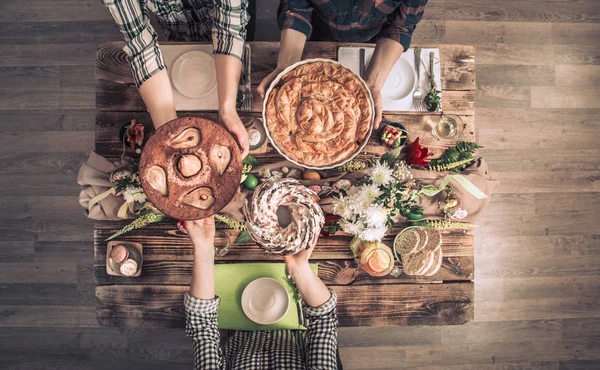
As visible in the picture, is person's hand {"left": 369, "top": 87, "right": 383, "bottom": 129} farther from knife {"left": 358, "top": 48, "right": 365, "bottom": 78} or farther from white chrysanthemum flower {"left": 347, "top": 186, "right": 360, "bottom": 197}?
white chrysanthemum flower {"left": 347, "top": 186, "right": 360, "bottom": 197}

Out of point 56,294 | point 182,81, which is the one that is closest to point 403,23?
point 182,81

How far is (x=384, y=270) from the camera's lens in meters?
1.66

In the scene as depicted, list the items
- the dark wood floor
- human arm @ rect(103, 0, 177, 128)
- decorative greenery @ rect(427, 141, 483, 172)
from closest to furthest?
human arm @ rect(103, 0, 177, 128) < decorative greenery @ rect(427, 141, 483, 172) < the dark wood floor

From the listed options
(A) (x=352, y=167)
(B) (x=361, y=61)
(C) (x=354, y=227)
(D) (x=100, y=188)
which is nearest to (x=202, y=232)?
(D) (x=100, y=188)

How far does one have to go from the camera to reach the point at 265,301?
173cm

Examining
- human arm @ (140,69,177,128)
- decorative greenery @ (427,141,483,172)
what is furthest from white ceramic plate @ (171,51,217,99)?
decorative greenery @ (427,141,483,172)

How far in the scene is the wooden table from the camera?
69.2 inches

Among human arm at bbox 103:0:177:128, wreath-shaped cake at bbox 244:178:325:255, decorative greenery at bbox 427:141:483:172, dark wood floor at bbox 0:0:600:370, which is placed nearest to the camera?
wreath-shaped cake at bbox 244:178:325:255

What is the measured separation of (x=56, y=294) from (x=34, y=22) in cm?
209

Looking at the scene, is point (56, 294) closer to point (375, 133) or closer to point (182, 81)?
point (182, 81)

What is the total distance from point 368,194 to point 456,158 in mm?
559

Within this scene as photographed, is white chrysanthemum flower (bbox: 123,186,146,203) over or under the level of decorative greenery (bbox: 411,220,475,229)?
over

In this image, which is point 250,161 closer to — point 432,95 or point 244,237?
point 244,237

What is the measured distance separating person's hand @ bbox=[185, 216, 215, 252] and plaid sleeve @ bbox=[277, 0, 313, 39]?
0.94 meters
